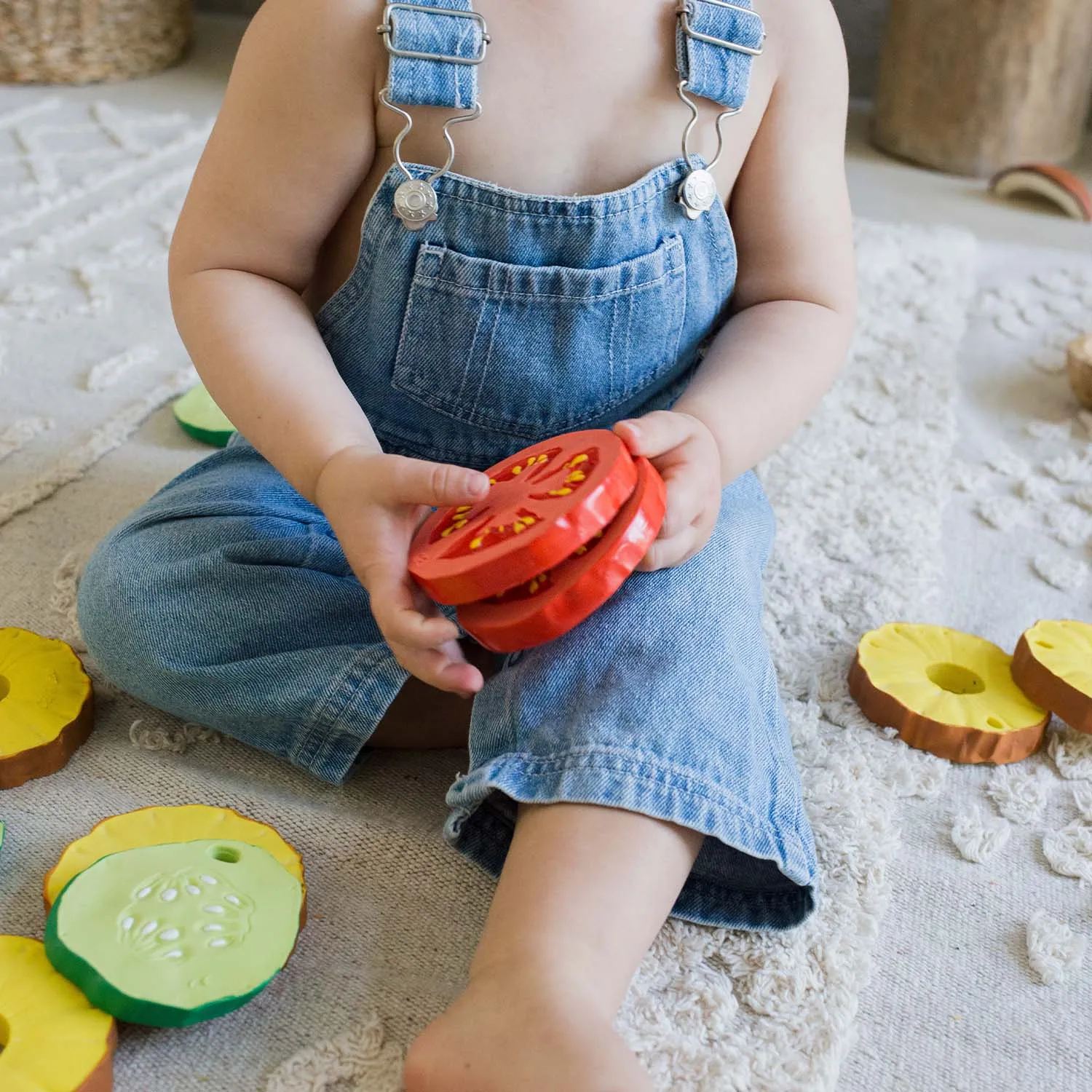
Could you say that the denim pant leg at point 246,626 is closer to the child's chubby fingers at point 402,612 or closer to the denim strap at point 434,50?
the child's chubby fingers at point 402,612

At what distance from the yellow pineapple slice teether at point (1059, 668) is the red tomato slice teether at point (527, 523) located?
0.95ft

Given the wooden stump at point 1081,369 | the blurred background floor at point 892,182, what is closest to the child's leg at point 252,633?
the wooden stump at point 1081,369

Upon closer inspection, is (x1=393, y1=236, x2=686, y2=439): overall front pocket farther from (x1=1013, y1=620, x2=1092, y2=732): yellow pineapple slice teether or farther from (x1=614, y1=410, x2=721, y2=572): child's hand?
(x1=1013, y1=620, x2=1092, y2=732): yellow pineapple slice teether

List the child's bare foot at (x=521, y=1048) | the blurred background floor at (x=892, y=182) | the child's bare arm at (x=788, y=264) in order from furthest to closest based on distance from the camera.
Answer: the blurred background floor at (x=892, y=182) → the child's bare arm at (x=788, y=264) → the child's bare foot at (x=521, y=1048)

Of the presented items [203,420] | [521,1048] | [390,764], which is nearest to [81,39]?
[203,420]

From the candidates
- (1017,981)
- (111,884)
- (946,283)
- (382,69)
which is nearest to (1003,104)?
(946,283)

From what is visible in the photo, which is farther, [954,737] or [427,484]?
[954,737]

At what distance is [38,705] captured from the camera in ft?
1.98

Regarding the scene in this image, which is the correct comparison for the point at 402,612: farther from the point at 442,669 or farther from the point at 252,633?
the point at 252,633

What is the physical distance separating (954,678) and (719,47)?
0.36 meters

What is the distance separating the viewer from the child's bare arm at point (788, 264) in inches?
24.6

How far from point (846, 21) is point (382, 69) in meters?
1.58

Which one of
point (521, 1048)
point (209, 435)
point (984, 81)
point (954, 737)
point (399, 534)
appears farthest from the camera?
point (984, 81)

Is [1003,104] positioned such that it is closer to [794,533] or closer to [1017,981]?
[794,533]
